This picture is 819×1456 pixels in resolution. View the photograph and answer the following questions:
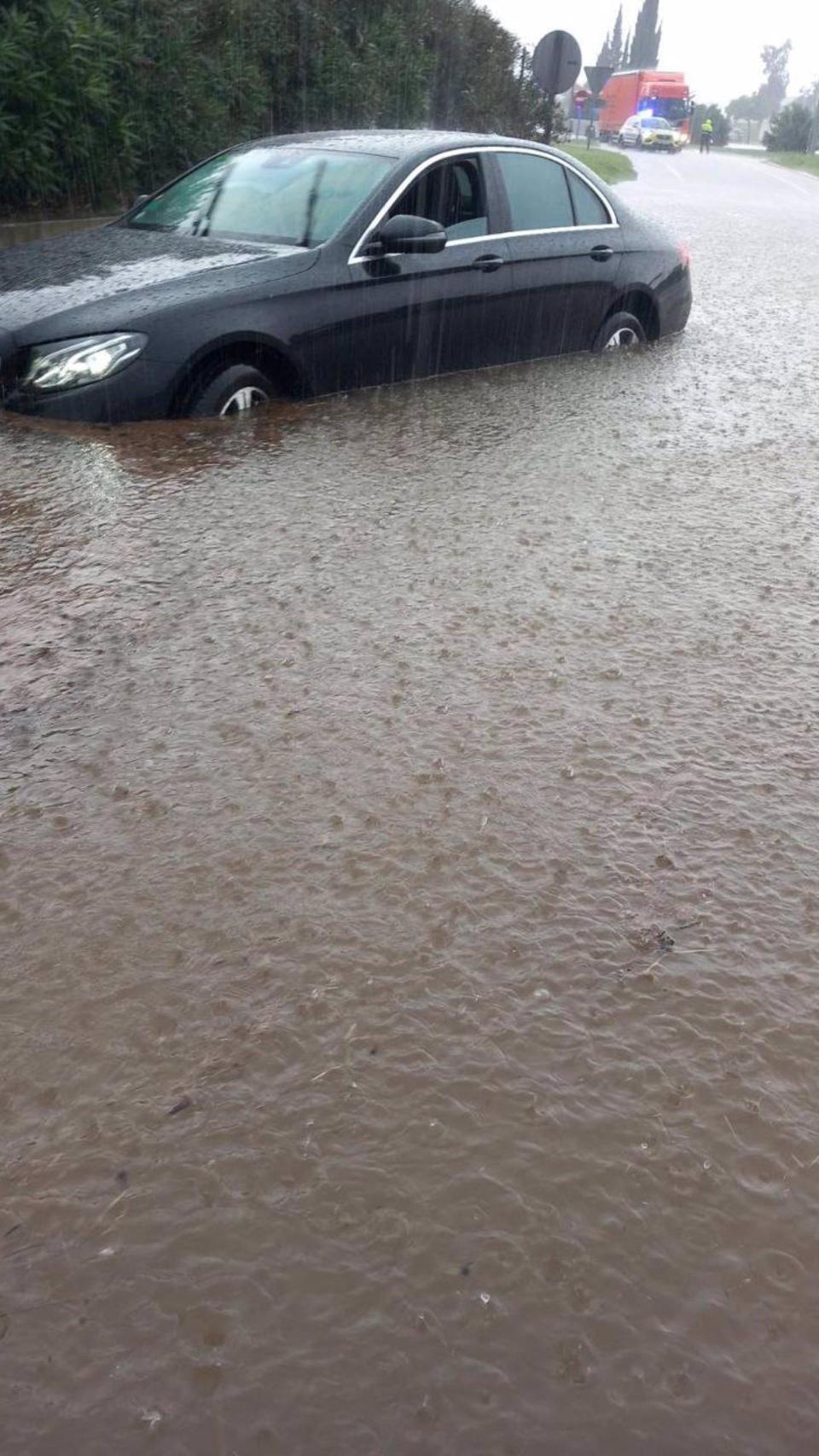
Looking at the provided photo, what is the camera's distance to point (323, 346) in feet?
23.0

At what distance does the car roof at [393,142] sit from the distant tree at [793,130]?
238 ft

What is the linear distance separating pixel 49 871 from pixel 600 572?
8.83 feet

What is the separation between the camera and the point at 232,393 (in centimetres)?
666

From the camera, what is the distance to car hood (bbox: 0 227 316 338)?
21.1ft

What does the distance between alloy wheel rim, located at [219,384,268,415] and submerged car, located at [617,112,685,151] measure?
6580 centimetres

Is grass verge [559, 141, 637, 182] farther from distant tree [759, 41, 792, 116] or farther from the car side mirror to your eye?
distant tree [759, 41, 792, 116]

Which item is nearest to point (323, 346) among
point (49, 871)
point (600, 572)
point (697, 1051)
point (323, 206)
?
point (323, 206)

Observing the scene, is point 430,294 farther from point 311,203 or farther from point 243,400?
point 243,400

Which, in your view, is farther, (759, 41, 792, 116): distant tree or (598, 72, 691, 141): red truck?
(759, 41, 792, 116): distant tree

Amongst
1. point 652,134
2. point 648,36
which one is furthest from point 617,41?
point 652,134

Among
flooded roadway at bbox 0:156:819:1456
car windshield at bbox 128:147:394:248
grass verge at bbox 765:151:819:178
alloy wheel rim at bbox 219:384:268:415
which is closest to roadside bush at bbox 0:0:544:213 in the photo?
car windshield at bbox 128:147:394:248

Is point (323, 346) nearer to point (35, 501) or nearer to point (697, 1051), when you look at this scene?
point (35, 501)

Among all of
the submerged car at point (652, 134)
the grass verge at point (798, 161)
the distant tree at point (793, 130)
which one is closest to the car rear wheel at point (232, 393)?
A: the grass verge at point (798, 161)

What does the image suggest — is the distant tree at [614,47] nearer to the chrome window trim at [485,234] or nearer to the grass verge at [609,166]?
the grass verge at [609,166]
